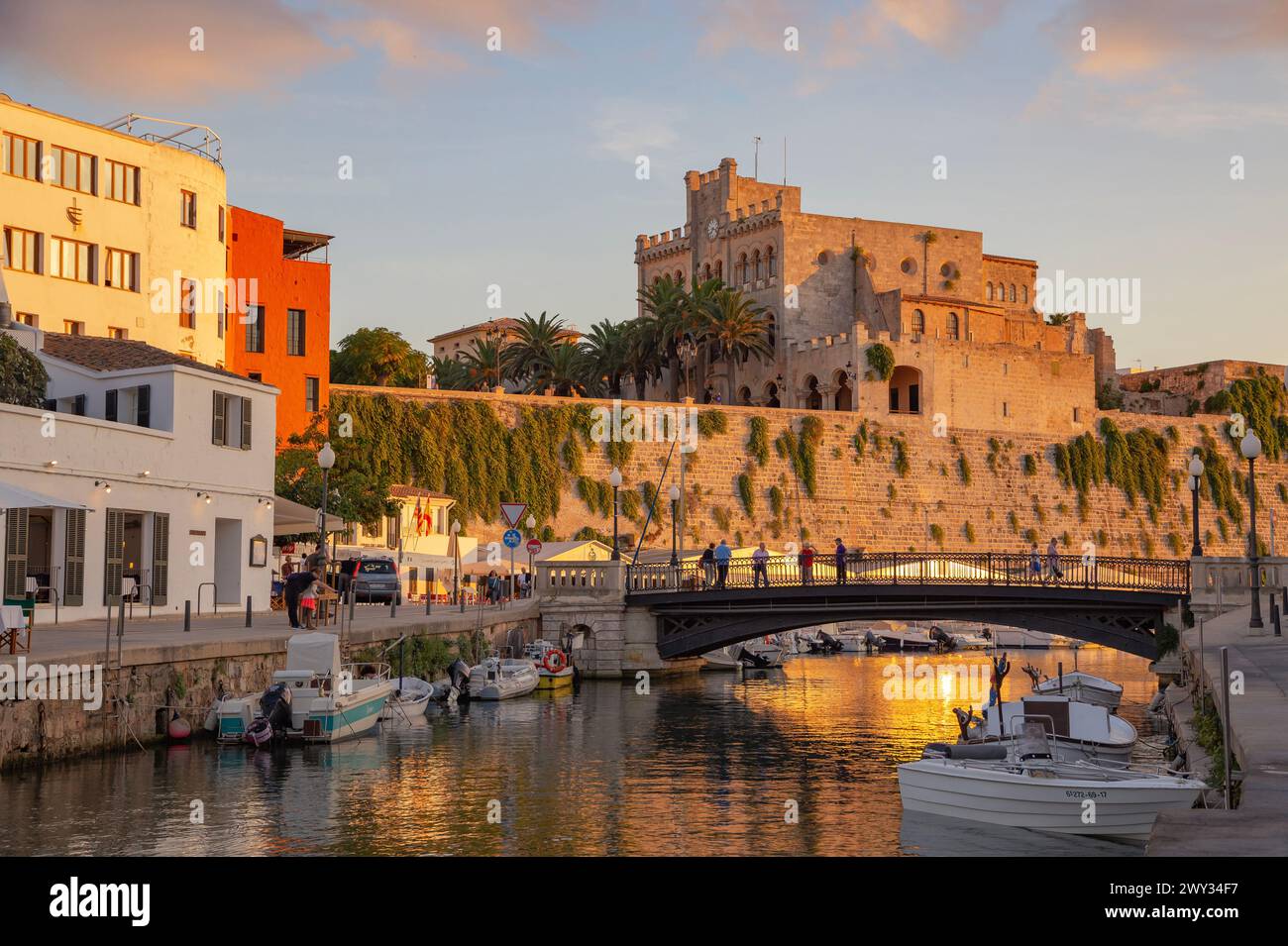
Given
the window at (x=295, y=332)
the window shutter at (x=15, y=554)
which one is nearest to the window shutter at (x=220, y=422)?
the window shutter at (x=15, y=554)

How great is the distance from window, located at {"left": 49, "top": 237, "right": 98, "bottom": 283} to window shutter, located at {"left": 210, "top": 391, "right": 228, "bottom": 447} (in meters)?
18.1

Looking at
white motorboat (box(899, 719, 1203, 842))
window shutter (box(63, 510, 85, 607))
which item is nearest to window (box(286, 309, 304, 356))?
window shutter (box(63, 510, 85, 607))

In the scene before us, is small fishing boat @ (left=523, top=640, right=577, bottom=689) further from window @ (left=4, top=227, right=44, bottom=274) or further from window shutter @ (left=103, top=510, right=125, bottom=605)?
window @ (left=4, top=227, right=44, bottom=274)

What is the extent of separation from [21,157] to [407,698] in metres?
29.0

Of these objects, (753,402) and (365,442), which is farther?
(753,402)

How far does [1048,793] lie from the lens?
60.4ft

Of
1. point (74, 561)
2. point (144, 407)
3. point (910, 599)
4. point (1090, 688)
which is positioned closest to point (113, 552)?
point (74, 561)

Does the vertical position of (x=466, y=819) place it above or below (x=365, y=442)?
below

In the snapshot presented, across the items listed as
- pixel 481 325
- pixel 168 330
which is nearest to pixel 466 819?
pixel 168 330

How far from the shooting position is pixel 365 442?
65250mm

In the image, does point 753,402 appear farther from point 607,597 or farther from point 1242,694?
point 1242,694

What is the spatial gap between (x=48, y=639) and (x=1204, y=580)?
84.0 feet

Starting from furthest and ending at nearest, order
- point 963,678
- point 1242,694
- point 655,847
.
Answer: point 963,678 → point 1242,694 → point 655,847
